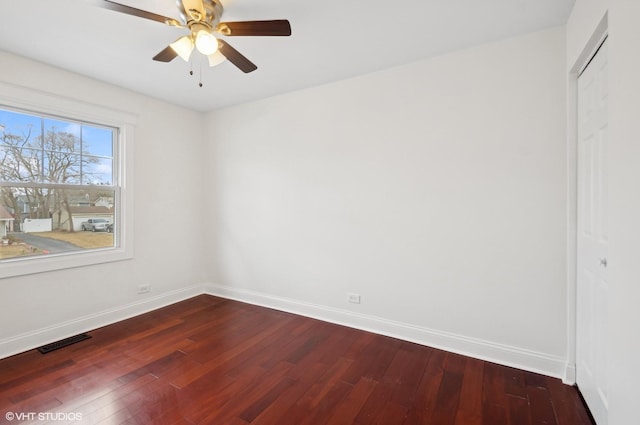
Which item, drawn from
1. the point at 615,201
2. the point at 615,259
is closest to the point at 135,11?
the point at 615,201

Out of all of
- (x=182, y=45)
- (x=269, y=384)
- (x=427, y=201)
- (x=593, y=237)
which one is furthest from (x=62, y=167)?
(x=593, y=237)

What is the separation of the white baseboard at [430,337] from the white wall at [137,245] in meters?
1.14

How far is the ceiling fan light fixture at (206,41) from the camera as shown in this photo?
68.5 inches

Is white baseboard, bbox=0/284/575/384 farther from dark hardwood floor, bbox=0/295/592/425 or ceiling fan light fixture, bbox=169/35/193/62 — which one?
ceiling fan light fixture, bbox=169/35/193/62

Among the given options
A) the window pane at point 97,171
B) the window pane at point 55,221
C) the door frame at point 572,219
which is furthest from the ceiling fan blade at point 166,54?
the door frame at point 572,219

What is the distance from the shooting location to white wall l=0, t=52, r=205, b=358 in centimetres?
258

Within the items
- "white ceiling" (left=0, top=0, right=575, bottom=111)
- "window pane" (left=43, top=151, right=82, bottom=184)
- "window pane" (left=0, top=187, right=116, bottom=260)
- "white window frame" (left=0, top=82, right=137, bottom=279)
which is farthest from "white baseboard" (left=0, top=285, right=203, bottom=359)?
"white ceiling" (left=0, top=0, right=575, bottom=111)

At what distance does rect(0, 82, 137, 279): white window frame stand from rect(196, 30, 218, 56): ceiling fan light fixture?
207 cm

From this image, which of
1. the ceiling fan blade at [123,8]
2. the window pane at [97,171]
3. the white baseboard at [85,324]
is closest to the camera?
the ceiling fan blade at [123,8]

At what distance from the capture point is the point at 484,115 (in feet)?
7.80

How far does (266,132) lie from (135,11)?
203cm

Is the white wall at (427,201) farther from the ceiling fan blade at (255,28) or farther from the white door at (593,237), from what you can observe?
the ceiling fan blade at (255,28)

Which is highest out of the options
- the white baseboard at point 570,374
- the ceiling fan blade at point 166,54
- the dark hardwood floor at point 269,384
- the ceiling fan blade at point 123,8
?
the ceiling fan blade at point 123,8

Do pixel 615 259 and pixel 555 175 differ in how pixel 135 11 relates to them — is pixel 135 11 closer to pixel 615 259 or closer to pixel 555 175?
pixel 615 259
